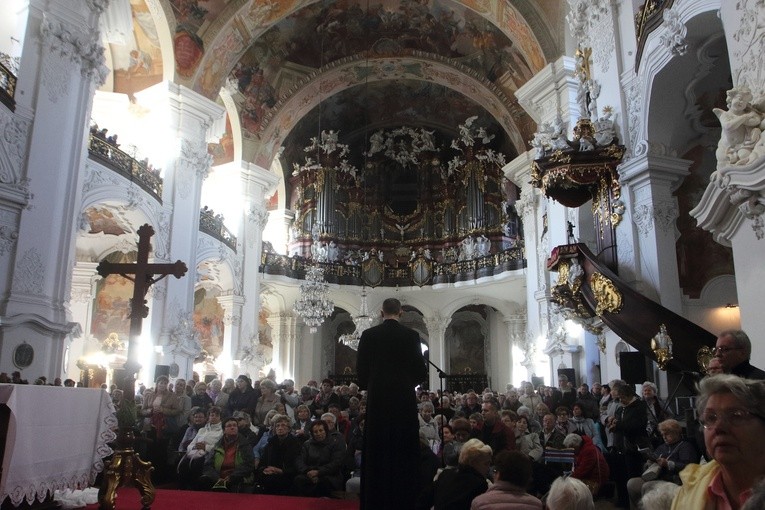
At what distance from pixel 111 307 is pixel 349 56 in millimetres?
10499

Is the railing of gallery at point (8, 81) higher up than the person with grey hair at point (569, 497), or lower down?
higher up

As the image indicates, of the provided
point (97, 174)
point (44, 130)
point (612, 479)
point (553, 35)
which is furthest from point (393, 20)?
point (612, 479)

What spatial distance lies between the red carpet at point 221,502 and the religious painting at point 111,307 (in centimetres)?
1128

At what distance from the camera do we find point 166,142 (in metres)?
14.8

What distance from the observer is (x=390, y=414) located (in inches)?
161

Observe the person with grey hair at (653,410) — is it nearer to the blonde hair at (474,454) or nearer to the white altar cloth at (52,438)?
the blonde hair at (474,454)

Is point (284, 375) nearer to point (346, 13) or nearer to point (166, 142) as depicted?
point (166, 142)

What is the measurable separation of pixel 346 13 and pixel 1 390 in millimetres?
17094

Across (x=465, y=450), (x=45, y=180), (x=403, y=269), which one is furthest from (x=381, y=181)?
(x=465, y=450)

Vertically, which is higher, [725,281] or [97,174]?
[97,174]

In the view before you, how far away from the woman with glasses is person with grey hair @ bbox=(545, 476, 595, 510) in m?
0.92

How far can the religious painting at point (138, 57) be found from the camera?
570 inches

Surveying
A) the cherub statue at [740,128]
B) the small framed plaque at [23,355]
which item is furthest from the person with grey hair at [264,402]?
the cherub statue at [740,128]

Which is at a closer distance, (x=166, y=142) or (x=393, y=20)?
(x=166, y=142)
